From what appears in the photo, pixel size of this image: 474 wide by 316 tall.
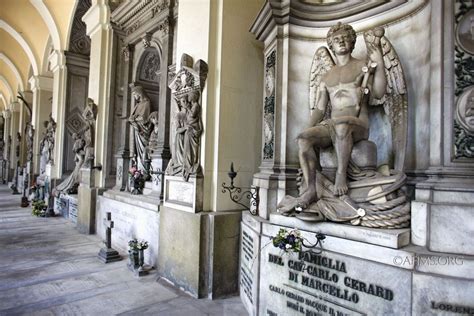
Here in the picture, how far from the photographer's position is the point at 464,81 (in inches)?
104

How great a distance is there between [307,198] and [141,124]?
186 inches

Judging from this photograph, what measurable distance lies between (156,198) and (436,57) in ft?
15.6

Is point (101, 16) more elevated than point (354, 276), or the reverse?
point (101, 16)

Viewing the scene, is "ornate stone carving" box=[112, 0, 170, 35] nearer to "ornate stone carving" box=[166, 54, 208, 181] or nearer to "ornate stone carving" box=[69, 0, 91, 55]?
"ornate stone carving" box=[166, 54, 208, 181]

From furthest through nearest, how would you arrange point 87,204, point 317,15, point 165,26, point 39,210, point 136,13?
point 39,210, point 87,204, point 136,13, point 165,26, point 317,15

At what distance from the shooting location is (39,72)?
14.5m

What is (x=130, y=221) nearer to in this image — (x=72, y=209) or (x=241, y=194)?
(x=241, y=194)

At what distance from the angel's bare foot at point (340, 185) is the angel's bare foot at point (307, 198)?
0.22 meters

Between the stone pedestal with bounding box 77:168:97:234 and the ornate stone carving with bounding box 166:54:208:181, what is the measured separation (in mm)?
4255

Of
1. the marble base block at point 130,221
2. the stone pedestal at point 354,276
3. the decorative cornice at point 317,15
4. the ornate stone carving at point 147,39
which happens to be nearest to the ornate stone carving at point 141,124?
the marble base block at point 130,221

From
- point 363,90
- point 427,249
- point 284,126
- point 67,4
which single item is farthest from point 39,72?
point 427,249

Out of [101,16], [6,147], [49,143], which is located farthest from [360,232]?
[6,147]

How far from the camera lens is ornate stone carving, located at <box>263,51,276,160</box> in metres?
4.16

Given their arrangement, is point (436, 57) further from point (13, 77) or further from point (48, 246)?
point (13, 77)
